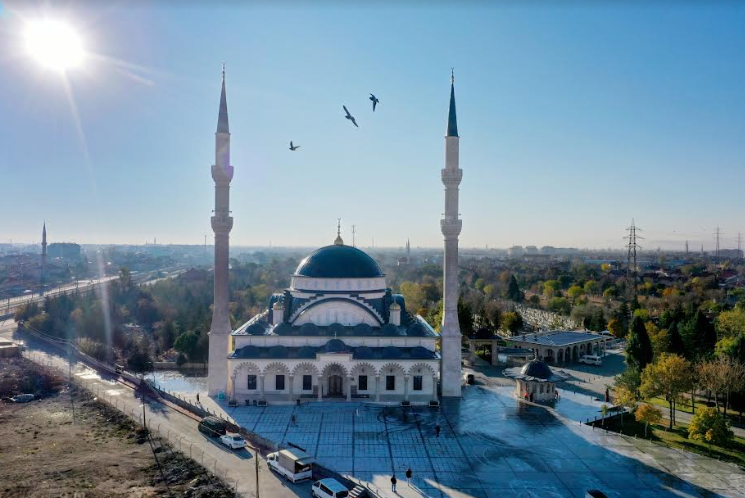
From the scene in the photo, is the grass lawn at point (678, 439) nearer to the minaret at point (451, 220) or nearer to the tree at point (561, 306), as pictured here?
the minaret at point (451, 220)

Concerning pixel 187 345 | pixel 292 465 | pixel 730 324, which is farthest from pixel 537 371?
pixel 187 345

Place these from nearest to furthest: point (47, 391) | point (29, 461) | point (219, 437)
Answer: point (29, 461), point (219, 437), point (47, 391)

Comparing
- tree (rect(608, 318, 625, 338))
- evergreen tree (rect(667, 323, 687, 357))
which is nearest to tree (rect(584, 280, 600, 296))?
tree (rect(608, 318, 625, 338))

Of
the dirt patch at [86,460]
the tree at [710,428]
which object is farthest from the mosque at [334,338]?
the tree at [710,428]

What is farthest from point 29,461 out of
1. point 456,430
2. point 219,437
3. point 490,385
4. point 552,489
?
point 490,385

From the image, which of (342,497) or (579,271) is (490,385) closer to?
(342,497)
